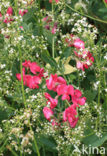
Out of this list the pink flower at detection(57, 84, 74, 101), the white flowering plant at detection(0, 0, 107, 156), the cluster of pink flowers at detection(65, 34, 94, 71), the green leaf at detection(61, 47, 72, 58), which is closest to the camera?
the white flowering plant at detection(0, 0, 107, 156)

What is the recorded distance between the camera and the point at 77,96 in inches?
45.6


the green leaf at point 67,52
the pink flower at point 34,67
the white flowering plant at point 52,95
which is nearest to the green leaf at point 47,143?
the white flowering plant at point 52,95

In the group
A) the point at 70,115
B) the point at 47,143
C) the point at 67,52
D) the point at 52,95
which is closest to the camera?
the point at 70,115

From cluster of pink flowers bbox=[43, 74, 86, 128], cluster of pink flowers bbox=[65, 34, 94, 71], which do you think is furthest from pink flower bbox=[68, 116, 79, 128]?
cluster of pink flowers bbox=[65, 34, 94, 71]

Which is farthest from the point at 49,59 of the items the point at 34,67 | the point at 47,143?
the point at 47,143

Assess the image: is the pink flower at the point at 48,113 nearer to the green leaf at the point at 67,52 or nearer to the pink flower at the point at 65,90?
the pink flower at the point at 65,90

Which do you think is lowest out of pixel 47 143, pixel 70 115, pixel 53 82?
pixel 47 143

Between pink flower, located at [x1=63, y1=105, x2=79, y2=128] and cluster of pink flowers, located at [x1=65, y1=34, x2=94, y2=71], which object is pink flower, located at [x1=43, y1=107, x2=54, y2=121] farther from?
cluster of pink flowers, located at [x1=65, y1=34, x2=94, y2=71]

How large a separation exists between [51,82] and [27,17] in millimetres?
633

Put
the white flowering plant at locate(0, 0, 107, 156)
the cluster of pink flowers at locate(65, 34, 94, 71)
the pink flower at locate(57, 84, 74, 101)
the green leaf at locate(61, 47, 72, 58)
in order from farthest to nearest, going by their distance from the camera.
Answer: the green leaf at locate(61, 47, 72, 58)
the cluster of pink flowers at locate(65, 34, 94, 71)
the pink flower at locate(57, 84, 74, 101)
the white flowering plant at locate(0, 0, 107, 156)

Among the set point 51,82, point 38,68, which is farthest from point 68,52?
point 51,82

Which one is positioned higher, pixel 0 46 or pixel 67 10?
pixel 67 10

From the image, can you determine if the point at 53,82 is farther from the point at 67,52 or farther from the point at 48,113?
the point at 67,52

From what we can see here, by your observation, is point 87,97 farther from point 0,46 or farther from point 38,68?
point 0,46
